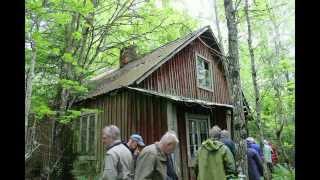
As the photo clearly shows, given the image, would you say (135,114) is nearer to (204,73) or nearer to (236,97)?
(204,73)

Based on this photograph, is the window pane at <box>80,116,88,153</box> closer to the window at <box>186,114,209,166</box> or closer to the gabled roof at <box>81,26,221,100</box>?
the gabled roof at <box>81,26,221,100</box>

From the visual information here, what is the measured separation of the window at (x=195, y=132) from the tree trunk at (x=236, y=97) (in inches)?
247

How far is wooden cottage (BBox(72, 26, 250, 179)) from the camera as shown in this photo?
1278 cm

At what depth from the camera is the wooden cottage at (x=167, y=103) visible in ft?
41.9

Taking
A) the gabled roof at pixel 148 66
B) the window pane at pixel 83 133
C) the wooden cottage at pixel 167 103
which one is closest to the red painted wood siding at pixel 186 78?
the wooden cottage at pixel 167 103

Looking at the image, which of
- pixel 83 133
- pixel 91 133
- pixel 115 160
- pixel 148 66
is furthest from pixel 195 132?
pixel 115 160

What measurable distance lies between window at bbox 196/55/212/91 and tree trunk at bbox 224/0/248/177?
27.4ft

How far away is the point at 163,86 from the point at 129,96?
4.52 feet

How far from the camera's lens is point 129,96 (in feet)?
44.5

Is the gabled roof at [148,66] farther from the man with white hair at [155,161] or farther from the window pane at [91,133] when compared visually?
the man with white hair at [155,161]

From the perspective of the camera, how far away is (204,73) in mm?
16938

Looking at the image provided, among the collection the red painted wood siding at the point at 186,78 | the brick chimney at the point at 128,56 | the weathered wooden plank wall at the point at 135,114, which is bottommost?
the weathered wooden plank wall at the point at 135,114
